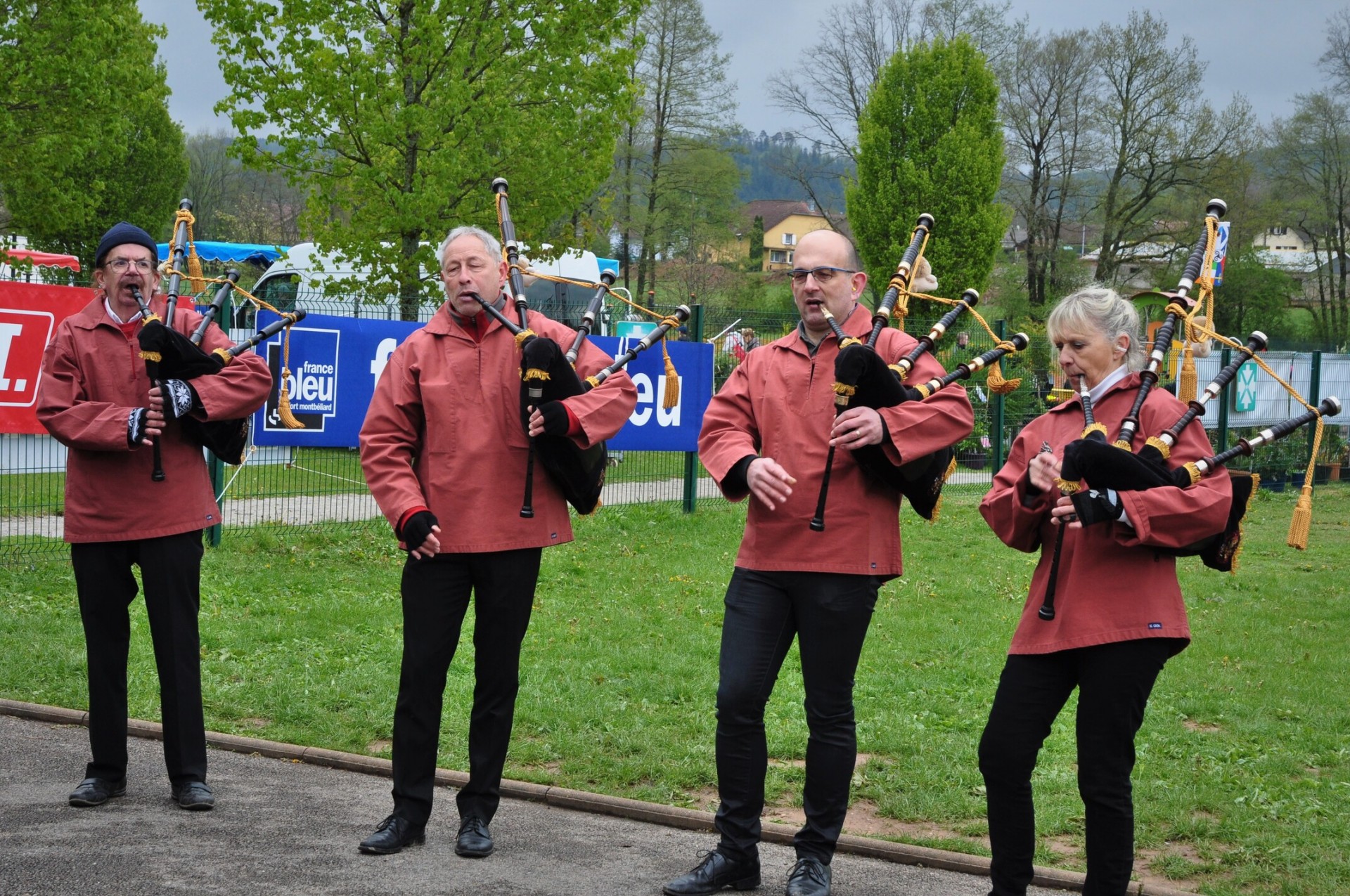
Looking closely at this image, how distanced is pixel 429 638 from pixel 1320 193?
41.4 meters

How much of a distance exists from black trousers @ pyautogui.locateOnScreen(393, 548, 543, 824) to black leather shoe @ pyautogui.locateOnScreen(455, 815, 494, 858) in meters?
0.03

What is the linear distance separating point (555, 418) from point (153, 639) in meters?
1.87

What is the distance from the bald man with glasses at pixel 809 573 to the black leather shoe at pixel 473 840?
0.71m

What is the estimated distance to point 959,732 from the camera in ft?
19.8

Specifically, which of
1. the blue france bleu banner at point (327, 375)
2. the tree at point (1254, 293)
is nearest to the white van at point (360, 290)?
the blue france bleu banner at point (327, 375)

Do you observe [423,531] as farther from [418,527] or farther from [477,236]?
[477,236]

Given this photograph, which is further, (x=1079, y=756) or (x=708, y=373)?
(x=708, y=373)

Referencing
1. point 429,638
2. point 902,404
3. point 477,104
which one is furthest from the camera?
point 477,104

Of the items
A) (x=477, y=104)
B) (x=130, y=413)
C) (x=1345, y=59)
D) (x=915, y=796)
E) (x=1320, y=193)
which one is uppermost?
(x=1345, y=59)

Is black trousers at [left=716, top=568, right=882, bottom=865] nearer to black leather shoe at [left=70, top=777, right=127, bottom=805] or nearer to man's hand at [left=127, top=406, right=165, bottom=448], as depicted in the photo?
man's hand at [left=127, top=406, right=165, bottom=448]

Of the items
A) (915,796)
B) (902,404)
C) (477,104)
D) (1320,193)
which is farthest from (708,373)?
(1320,193)

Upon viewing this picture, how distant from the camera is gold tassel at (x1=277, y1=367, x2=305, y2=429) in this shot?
9.52 meters

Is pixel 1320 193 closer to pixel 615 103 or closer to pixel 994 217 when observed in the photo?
pixel 994 217

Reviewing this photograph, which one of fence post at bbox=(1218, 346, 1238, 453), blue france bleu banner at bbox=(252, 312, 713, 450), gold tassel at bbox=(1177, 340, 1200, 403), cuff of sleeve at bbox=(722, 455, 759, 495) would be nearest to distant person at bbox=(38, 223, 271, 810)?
cuff of sleeve at bbox=(722, 455, 759, 495)
